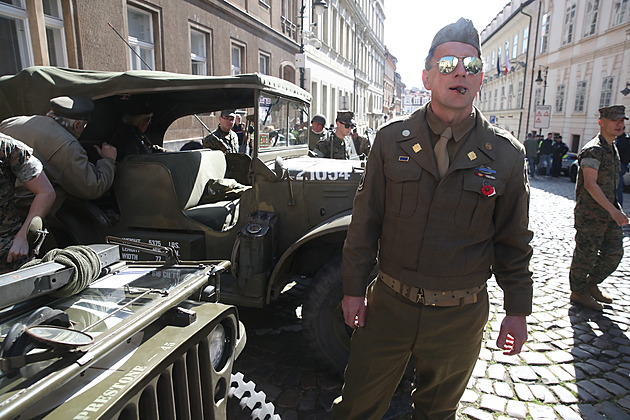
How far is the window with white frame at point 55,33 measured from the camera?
264 inches

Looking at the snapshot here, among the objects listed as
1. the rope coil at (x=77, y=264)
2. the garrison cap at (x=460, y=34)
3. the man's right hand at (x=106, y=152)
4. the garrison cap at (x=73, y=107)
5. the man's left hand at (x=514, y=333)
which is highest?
the garrison cap at (x=460, y=34)

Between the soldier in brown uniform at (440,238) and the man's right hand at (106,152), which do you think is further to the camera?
the man's right hand at (106,152)

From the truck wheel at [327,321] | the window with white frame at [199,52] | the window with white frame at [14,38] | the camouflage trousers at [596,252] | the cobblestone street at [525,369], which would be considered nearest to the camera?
the cobblestone street at [525,369]

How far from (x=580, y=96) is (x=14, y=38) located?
2342cm

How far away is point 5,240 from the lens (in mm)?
2549

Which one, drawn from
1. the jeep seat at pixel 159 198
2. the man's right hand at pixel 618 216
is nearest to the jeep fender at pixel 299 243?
the jeep seat at pixel 159 198

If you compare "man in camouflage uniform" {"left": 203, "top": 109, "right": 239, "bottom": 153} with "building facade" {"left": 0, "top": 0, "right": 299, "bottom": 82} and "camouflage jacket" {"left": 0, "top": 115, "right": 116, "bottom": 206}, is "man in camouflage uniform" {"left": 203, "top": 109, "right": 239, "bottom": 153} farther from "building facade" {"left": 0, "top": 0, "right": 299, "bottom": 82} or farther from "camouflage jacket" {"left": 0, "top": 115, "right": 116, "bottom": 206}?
"camouflage jacket" {"left": 0, "top": 115, "right": 116, "bottom": 206}

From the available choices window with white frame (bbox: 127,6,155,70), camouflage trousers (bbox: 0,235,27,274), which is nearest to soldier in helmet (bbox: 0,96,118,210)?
camouflage trousers (bbox: 0,235,27,274)

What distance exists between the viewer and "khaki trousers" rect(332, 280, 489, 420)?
1.80 meters

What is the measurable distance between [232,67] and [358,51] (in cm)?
2231

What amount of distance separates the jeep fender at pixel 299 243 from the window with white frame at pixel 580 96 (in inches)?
896

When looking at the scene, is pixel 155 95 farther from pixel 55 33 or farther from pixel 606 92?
pixel 606 92

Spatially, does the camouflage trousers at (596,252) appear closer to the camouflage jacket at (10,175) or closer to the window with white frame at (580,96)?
the camouflage jacket at (10,175)

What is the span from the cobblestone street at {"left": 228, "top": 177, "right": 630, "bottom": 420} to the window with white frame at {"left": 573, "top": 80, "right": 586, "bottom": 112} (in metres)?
20.4
